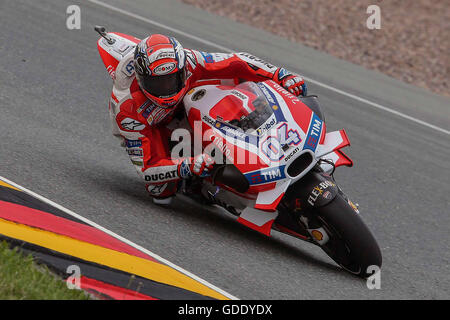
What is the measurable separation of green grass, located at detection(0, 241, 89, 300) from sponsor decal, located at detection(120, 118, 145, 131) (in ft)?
5.95

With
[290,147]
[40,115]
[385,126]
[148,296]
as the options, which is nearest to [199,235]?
[290,147]

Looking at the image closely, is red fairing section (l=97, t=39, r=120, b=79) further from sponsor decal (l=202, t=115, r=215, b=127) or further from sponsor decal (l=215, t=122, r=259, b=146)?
sponsor decal (l=215, t=122, r=259, b=146)

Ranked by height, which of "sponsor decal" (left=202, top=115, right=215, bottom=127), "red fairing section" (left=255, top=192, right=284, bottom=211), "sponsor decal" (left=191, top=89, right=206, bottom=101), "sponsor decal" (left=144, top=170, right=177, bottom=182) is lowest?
"sponsor decal" (left=144, top=170, right=177, bottom=182)

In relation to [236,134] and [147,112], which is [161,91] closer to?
[147,112]

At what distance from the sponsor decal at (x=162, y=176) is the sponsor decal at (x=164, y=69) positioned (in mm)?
733

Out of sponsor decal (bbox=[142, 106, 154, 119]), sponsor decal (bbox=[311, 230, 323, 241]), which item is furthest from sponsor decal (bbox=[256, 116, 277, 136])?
sponsor decal (bbox=[142, 106, 154, 119])

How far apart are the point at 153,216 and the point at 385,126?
509 centimetres

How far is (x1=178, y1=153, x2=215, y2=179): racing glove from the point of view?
5637 mm

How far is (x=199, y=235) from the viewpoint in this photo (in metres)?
5.79

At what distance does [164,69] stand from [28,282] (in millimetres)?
2066

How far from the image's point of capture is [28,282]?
417 centimetres

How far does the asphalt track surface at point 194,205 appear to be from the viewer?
5453mm

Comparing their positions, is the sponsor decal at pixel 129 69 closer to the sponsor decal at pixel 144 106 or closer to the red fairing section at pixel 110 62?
the red fairing section at pixel 110 62

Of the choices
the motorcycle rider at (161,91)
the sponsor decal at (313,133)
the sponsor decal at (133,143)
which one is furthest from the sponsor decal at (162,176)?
the sponsor decal at (313,133)
